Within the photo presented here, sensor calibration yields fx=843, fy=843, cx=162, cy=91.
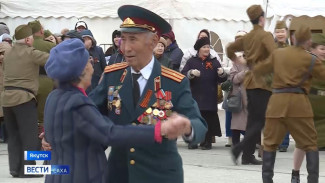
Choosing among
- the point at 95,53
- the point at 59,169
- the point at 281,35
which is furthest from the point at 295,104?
the point at 95,53

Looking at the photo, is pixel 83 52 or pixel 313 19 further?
pixel 313 19

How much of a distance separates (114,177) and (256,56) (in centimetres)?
547

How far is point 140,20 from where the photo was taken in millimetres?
4883

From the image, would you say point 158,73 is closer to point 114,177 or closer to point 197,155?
point 114,177

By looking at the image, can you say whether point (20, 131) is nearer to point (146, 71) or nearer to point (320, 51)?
point (320, 51)

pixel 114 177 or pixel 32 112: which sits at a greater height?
pixel 114 177

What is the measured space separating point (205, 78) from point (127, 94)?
824 centimetres

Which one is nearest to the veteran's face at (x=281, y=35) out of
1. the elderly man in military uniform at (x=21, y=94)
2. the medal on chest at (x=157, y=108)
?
the elderly man in military uniform at (x=21, y=94)

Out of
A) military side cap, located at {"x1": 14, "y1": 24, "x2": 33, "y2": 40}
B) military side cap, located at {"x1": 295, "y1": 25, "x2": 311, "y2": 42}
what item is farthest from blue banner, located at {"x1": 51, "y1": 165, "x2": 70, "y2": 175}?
military side cap, located at {"x1": 14, "y1": 24, "x2": 33, "y2": 40}

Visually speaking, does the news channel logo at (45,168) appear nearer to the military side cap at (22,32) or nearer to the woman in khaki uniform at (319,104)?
the military side cap at (22,32)

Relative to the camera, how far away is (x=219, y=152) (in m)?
12.7

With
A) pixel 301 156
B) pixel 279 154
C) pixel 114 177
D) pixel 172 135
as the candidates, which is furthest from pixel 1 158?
pixel 172 135

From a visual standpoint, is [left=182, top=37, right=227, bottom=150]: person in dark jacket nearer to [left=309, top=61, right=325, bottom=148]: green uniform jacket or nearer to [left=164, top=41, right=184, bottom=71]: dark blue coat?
[left=164, top=41, right=184, bottom=71]: dark blue coat

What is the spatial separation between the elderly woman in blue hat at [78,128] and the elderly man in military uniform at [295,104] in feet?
14.2
